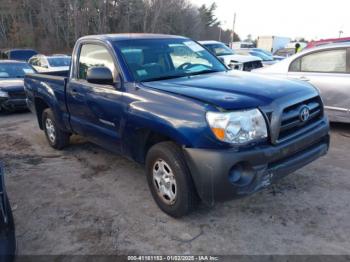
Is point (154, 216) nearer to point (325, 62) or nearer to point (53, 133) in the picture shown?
point (53, 133)

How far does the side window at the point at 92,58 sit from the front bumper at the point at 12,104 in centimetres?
503

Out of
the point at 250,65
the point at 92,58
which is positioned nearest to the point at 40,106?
the point at 92,58

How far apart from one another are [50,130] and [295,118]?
4.18 metres

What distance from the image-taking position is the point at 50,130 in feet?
18.8

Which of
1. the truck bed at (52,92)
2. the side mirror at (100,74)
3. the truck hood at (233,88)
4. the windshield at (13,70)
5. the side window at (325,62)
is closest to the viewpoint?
the truck hood at (233,88)

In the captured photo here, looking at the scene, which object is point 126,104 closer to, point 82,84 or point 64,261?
point 82,84

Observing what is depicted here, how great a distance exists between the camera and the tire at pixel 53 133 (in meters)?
5.46

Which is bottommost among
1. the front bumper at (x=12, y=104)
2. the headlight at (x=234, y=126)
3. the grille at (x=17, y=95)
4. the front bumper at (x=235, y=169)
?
the front bumper at (x=12, y=104)

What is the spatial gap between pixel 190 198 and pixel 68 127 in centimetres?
273

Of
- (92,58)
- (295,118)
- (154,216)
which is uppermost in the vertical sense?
(92,58)

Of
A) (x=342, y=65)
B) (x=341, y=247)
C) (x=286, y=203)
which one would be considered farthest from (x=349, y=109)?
(x=341, y=247)

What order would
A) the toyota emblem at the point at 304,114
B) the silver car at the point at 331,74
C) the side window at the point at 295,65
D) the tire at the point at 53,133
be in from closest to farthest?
the toyota emblem at the point at 304,114 < the tire at the point at 53,133 < the silver car at the point at 331,74 < the side window at the point at 295,65

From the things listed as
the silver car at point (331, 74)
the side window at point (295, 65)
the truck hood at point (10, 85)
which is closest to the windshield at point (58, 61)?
the truck hood at point (10, 85)

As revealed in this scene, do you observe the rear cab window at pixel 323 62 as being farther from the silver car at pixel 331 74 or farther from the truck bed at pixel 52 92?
the truck bed at pixel 52 92
